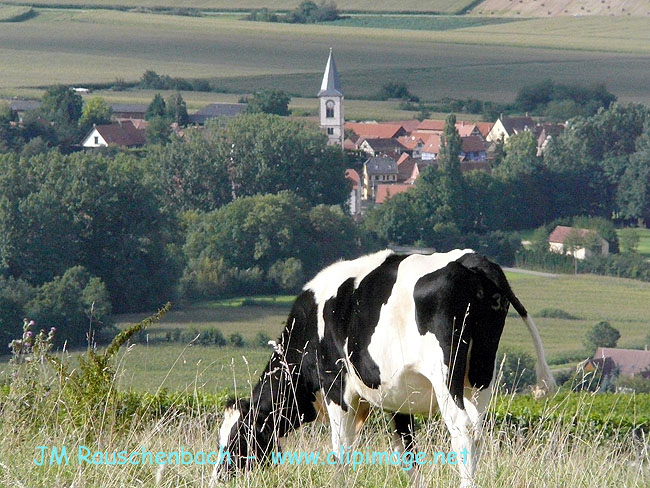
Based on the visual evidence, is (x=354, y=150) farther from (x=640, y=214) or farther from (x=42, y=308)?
(x=42, y=308)

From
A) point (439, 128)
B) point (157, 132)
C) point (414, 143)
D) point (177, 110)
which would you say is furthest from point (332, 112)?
point (157, 132)

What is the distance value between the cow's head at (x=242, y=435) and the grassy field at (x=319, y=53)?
286ft

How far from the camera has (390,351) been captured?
2.95 meters

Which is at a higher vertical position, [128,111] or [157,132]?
[128,111]

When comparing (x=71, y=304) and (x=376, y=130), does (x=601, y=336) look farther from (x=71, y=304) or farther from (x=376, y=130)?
(x=376, y=130)

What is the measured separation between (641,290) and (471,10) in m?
74.5

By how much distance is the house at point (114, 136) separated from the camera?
246 feet

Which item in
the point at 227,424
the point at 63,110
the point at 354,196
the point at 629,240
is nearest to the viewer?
the point at 227,424

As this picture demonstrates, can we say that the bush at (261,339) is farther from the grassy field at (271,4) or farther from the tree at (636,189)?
the grassy field at (271,4)

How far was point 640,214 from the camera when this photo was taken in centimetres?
6750

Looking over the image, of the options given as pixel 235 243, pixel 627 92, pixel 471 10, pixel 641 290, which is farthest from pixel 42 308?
pixel 471 10

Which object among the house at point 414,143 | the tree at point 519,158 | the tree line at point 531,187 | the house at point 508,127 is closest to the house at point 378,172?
the house at point 414,143

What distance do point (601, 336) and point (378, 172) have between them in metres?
37.8

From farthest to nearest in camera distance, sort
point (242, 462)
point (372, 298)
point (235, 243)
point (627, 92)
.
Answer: point (627, 92) < point (235, 243) < point (242, 462) < point (372, 298)
